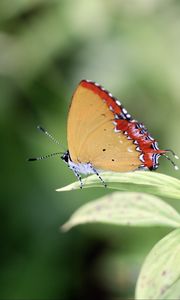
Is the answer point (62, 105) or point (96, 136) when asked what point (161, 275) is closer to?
point (96, 136)

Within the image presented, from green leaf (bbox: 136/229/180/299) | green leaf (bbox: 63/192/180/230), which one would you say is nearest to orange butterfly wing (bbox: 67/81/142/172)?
green leaf (bbox: 63/192/180/230)

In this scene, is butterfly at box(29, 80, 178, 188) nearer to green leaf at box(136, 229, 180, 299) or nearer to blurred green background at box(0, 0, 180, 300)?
green leaf at box(136, 229, 180, 299)

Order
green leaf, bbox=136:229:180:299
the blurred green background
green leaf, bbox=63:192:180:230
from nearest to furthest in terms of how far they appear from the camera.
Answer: green leaf, bbox=136:229:180:299, green leaf, bbox=63:192:180:230, the blurred green background

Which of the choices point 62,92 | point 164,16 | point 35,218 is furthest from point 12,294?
point 164,16

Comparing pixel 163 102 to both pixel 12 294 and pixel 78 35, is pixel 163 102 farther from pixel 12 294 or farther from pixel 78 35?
pixel 12 294

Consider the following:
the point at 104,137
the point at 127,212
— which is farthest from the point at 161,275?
the point at 104,137

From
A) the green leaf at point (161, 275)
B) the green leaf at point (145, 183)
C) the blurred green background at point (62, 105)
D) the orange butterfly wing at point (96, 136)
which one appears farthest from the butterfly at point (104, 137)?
the blurred green background at point (62, 105)
